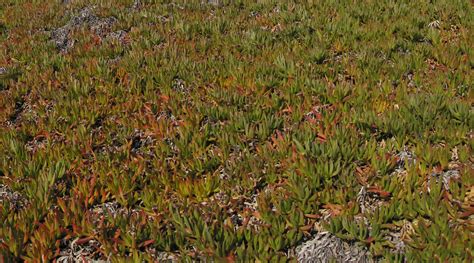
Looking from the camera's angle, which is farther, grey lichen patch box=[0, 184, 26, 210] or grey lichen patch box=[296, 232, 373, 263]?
grey lichen patch box=[0, 184, 26, 210]

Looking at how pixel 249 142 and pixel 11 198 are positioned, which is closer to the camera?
pixel 11 198

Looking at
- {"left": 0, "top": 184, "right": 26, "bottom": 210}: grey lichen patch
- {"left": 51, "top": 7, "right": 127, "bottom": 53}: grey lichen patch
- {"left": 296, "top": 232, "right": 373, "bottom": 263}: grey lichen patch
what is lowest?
{"left": 51, "top": 7, "right": 127, "bottom": 53}: grey lichen patch

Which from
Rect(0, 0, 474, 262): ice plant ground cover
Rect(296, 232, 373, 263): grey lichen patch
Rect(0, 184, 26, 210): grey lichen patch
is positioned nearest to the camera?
Rect(296, 232, 373, 263): grey lichen patch

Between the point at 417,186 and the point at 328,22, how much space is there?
5.09m

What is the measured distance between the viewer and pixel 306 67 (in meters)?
6.93

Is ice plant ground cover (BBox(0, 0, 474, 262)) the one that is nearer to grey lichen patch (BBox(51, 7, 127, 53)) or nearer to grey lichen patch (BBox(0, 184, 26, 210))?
grey lichen patch (BBox(0, 184, 26, 210))

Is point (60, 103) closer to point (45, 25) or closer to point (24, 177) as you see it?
point (24, 177)

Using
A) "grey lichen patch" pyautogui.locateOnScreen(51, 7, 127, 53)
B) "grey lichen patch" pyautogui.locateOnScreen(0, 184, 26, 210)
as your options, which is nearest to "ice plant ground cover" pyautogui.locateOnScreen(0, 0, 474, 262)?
"grey lichen patch" pyautogui.locateOnScreen(0, 184, 26, 210)

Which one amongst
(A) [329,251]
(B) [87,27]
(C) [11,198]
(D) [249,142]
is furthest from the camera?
(B) [87,27]

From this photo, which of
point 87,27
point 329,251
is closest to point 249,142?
point 329,251

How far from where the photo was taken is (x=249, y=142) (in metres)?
5.36

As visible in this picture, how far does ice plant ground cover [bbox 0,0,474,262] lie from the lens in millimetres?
3857

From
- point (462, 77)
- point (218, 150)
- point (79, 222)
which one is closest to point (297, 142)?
point (218, 150)

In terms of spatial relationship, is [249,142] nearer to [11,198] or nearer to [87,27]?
[11,198]
